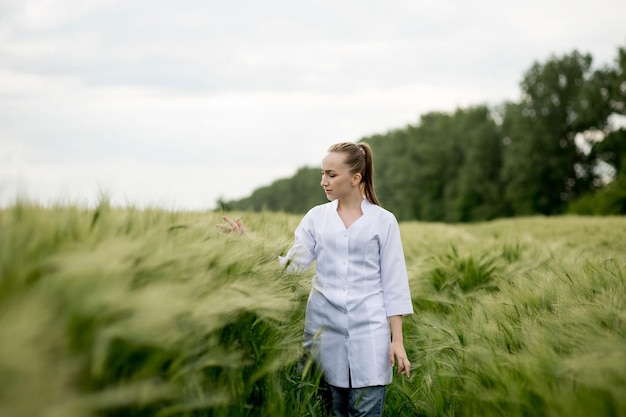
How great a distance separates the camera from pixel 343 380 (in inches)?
105

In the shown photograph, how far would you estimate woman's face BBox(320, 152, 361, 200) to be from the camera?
2859 millimetres

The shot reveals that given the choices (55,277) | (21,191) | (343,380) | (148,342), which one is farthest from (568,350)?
(21,191)

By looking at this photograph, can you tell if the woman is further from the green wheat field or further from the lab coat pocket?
the green wheat field

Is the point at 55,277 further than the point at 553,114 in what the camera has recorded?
No

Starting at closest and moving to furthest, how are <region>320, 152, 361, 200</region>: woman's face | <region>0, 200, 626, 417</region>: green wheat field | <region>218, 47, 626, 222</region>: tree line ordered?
<region>0, 200, 626, 417</region>: green wheat field
<region>320, 152, 361, 200</region>: woman's face
<region>218, 47, 626, 222</region>: tree line

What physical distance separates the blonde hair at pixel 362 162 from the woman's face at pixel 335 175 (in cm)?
3

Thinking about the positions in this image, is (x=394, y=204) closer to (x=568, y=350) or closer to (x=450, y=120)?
(x=450, y=120)

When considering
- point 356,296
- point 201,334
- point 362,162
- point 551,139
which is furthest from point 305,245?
point 551,139

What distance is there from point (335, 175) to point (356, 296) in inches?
26.2

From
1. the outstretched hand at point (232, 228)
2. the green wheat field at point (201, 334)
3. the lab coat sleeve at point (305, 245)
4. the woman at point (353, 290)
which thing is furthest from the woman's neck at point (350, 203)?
the outstretched hand at point (232, 228)

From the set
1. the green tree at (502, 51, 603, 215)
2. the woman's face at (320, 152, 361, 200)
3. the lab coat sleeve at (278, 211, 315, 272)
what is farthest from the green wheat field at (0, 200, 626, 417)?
the green tree at (502, 51, 603, 215)

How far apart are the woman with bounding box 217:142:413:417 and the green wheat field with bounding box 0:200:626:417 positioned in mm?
123

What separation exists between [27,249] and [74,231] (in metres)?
0.21

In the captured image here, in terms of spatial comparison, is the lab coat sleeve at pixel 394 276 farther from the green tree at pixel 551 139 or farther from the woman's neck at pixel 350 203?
the green tree at pixel 551 139
